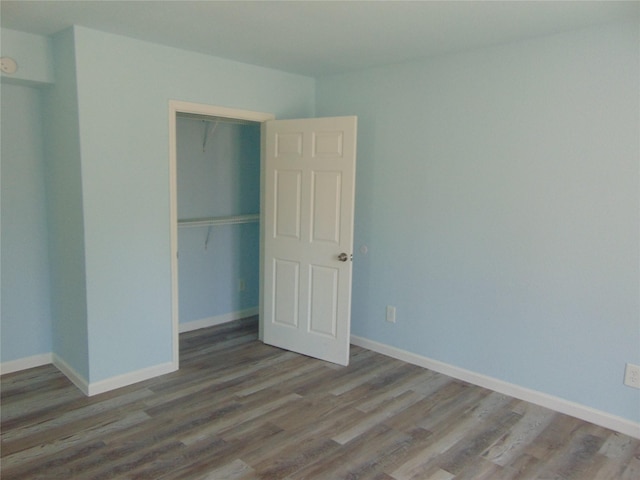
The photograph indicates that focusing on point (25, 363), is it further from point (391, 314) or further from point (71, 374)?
point (391, 314)

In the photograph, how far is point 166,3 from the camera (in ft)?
8.11

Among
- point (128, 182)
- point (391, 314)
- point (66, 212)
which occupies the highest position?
point (128, 182)

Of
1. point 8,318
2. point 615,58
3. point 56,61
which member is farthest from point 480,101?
point 8,318

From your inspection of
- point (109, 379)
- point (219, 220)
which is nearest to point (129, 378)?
point (109, 379)

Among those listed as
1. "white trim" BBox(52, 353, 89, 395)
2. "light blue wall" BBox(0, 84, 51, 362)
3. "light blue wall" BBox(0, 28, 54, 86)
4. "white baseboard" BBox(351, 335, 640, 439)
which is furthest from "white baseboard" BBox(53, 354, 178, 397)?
"light blue wall" BBox(0, 28, 54, 86)

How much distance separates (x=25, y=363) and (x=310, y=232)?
2287mm

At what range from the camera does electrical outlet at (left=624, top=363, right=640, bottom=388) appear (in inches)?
108

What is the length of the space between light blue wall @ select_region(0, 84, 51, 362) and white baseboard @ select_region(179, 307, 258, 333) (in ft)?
3.84

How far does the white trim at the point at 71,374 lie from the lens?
3.18m

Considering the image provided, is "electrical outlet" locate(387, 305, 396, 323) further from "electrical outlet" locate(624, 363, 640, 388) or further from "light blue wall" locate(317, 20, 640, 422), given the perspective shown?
"electrical outlet" locate(624, 363, 640, 388)

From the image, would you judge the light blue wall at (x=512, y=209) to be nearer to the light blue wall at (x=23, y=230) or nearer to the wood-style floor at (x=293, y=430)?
the wood-style floor at (x=293, y=430)

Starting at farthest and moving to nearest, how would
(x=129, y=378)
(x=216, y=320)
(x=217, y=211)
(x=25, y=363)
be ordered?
(x=216, y=320) < (x=217, y=211) < (x=25, y=363) < (x=129, y=378)

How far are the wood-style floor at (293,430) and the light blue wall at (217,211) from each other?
108cm

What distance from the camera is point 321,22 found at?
2715 millimetres
